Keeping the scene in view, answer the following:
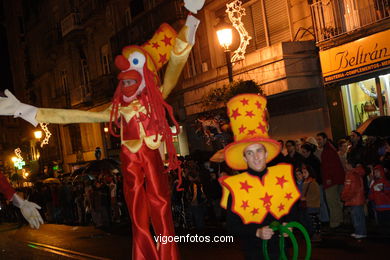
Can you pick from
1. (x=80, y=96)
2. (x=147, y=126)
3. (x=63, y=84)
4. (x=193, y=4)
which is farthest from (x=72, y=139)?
(x=193, y=4)

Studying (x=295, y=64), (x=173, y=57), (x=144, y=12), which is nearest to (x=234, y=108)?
(x=173, y=57)

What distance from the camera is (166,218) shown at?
18.6 ft

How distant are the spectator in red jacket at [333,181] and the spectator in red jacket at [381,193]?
0.98 m

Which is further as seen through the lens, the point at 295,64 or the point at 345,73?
the point at 295,64

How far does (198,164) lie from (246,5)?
6.72 m

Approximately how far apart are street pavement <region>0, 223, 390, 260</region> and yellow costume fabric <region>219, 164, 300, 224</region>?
13.2 ft

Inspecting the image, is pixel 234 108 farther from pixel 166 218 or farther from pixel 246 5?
pixel 246 5

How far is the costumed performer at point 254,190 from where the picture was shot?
4461mm

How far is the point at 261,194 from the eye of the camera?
14.8ft

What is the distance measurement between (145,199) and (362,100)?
10.8m

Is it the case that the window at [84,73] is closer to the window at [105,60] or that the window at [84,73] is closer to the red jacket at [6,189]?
the window at [105,60]

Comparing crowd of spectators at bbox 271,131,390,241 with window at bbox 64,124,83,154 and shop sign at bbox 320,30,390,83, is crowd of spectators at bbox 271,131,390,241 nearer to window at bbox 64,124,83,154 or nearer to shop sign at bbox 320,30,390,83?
shop sign at bbox 320,30,390,83

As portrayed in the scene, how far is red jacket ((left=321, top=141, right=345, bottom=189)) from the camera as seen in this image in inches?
411

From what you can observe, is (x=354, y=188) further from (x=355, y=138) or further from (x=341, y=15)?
(x=341, y=15)
